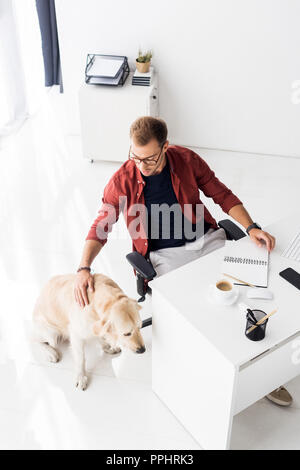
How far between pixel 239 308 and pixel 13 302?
156 cm

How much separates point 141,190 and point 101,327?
2.29ft

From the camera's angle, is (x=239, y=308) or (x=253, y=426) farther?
(x=253, y=426)

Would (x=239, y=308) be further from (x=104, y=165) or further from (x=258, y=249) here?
(x=104, y=165)

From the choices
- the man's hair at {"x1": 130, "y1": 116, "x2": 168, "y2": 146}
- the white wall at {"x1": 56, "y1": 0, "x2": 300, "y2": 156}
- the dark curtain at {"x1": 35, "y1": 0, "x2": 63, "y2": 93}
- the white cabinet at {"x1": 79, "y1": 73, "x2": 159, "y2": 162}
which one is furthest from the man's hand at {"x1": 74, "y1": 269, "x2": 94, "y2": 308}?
the dark curtain at {"x1": 35, "y1": 0, "x2": 63, "y2": 93}

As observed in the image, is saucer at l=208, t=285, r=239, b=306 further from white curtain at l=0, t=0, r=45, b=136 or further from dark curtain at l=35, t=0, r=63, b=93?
dark curtain at l=35, t=0, r=63, b=93

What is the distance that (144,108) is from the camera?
3799 mm

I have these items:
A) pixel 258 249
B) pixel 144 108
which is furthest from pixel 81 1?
pixel 258 249

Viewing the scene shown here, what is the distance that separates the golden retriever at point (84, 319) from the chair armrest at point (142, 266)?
0.41 ft

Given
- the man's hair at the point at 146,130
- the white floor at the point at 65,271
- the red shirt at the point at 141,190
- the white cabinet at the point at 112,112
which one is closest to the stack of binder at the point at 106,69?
the white cabinet at the point at 112,112

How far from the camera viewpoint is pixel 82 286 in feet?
7.33

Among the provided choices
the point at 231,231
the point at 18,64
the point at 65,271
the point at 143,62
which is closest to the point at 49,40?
the point at 18,64

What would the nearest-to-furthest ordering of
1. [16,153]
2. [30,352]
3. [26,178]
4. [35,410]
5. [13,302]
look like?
[35,410], [30,352], [13,302], [26,178], [16,153]

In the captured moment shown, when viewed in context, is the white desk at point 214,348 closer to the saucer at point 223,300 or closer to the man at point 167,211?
the saucer at point 223,300

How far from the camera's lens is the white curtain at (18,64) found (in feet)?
14.4
